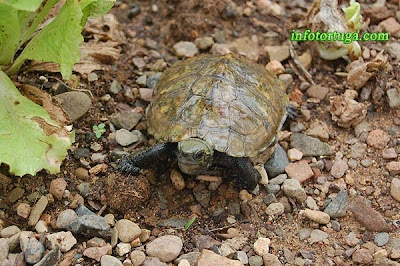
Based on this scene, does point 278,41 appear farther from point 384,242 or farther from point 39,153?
point 39,153

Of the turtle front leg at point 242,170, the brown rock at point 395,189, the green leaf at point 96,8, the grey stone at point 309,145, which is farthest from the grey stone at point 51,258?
the brown rock at point 395,189

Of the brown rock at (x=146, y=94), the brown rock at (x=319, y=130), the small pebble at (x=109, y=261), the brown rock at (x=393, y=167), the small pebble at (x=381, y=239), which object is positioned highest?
the small pebble at (x=109, y=261)

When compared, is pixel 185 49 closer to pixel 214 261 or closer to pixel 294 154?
pixel 294 154

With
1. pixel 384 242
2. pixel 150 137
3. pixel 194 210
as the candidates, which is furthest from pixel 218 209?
pixel 384 242

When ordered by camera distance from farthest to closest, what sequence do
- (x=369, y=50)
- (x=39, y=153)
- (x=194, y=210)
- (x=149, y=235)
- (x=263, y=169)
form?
(x=369, y=50)
(x=263, y=169)
(x=194, y=210)
(x=149, y=235)
(x=39, y=153)

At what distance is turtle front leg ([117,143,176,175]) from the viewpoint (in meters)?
2.50

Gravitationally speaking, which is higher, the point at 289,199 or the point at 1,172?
the point at 1,172

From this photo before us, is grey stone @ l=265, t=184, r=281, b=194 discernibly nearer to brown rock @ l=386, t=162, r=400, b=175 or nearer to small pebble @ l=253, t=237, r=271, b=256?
small pebble @ l=253, t=237, r=271, b=256

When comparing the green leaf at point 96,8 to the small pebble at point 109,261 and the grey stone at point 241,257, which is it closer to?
the small pebble at point 109,261

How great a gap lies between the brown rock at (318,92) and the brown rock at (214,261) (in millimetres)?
1256

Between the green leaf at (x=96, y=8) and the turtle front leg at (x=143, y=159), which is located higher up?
the green leaf at (x=96, y=8)

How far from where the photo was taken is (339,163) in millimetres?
2701

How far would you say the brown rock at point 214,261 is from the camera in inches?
82.1

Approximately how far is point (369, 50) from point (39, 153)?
2027mm
